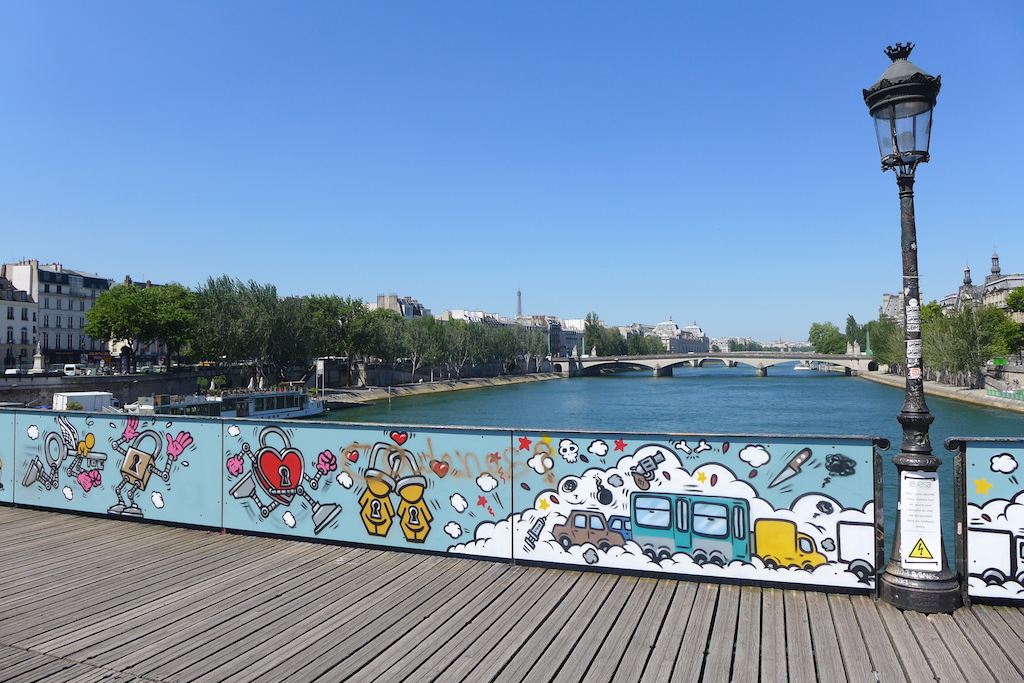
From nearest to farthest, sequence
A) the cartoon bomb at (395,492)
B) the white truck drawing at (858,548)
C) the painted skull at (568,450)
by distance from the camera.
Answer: the white truck drawing at (858,548) → the painted skull at (568,450) → the cartoon bomb at (395,492)

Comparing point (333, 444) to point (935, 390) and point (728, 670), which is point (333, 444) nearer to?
point (728, 670)

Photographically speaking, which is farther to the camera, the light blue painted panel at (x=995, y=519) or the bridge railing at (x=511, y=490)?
the bridge railing at (x=511, y=490)

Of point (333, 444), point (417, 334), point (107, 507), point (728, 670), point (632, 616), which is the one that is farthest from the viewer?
point (417, 334)

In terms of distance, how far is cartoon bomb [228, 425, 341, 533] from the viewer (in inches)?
268

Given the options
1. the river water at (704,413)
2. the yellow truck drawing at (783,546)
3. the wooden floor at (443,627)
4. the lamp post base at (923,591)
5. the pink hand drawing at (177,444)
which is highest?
the pink hand drawing at (177,444)

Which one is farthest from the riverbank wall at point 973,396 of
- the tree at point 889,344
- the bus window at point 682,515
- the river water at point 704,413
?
the bus window at point 682,515

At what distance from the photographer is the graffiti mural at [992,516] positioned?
4.91m

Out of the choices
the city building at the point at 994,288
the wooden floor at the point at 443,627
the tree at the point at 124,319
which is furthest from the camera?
the city building at the point at 994,288

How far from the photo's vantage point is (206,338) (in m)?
54.5

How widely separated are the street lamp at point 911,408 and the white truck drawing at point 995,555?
20cm

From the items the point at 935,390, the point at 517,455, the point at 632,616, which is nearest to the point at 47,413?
the point at 517,455

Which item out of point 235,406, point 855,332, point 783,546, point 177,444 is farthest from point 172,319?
point 855,332

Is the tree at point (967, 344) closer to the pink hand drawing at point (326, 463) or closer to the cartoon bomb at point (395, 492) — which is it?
the cartoon bomb at point (395, 492)

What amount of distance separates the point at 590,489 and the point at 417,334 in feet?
241
